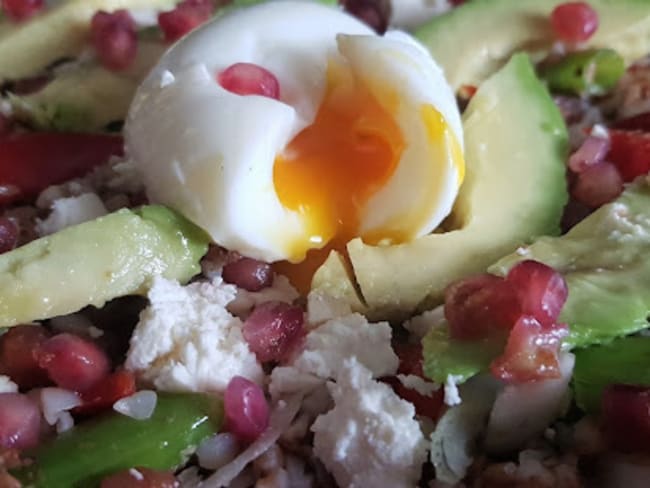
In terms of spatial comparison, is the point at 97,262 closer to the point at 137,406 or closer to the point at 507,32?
the point at 137,406

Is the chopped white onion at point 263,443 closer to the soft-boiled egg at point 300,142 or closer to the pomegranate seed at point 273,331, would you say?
the pomegranate seed at point 273,331

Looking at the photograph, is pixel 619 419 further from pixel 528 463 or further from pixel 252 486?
pixel 252 486

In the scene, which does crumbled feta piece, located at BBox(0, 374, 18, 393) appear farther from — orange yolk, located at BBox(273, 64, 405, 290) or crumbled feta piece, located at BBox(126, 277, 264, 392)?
orange yolk, located at BBox(273, 64, 405, 290)

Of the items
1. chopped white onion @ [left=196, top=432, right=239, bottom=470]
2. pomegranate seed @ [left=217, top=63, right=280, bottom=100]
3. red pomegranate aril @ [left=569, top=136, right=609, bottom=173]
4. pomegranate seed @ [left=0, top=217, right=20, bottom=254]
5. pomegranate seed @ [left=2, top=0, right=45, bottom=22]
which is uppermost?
pomegranate seed @ [left=217, top=63, right=280, bottom=100]

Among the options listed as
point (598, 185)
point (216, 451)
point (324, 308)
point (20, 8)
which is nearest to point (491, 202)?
point (598, 185)

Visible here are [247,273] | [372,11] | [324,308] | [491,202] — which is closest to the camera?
[324,308]

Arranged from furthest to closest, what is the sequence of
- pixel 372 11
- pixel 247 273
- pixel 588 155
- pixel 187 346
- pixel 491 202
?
pixel 372 11, pixel 588 155, pixel 491 202, pixel 247 273, pixel 187 346

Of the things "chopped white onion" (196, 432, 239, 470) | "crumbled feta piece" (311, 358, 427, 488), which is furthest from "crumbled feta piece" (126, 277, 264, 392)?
"crumbled feta piece" (311, 358, 427, 488)

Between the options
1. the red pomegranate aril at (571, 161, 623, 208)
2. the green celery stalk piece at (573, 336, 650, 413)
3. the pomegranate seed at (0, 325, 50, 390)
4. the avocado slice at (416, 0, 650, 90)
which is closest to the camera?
the green celery stalk piece at (573, 336, 650, 413)
